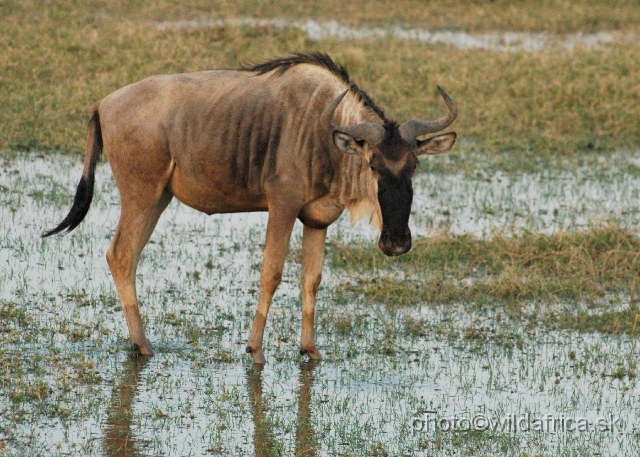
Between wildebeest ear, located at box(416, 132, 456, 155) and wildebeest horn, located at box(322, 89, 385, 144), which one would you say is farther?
wildebeest ear, located at box(416, 132, 456, 155)

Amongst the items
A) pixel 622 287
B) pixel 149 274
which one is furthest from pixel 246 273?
pixel 622 287

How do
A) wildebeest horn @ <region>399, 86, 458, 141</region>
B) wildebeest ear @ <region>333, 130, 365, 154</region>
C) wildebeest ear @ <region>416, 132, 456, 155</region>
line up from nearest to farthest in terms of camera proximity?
wildebeest ear @ <region>333, 130, 365, 154</region> → wildebeest horn @ <region>399, 86, 458, 141</region> → wildebeest ear @ <region>416, 132, 456, 155</region>

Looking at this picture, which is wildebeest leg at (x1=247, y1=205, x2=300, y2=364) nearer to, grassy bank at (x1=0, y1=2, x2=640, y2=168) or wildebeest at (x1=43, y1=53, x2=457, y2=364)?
wildebeest at (x1=43, y1=53, x2=457, y2=364)

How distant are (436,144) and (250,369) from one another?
1822mm

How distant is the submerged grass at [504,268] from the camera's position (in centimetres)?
828

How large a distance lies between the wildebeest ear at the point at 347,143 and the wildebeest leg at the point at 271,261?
A: 0.55m

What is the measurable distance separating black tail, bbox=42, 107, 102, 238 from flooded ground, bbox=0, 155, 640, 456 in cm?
65

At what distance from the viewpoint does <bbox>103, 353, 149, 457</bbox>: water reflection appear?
5254mm

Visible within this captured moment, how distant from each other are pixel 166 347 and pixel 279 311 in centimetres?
113

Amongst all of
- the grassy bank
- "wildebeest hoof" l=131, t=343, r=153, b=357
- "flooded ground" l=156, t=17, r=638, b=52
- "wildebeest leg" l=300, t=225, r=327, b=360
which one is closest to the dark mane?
"wildebeest leg" l=300, t=225, r=327, b=360

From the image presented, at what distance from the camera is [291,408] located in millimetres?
5988

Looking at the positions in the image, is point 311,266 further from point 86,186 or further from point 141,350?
point 86,186

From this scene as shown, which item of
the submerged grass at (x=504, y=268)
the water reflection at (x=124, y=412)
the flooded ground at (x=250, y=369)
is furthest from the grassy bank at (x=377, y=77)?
the water reflection at (x=124, y=412)

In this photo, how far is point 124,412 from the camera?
18.8ft
